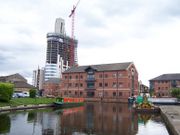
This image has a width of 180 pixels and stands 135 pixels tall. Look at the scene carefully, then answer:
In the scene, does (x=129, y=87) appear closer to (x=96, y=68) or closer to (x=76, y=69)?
(x=96, y=68)

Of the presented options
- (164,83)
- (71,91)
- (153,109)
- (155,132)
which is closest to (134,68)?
(164,83)

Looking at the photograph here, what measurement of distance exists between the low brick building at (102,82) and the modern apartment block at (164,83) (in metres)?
12.4

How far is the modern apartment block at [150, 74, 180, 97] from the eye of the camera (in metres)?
102

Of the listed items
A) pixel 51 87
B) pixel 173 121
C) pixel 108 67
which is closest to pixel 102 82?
pixel 108 67

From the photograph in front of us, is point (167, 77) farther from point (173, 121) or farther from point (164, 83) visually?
point (173, 121)

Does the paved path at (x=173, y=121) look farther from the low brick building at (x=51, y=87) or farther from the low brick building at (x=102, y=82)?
the low brick building at (x=51, y=87)

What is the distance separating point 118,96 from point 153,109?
4322cm

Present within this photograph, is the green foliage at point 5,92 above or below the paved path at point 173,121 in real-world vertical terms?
above

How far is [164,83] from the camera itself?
103688 mm

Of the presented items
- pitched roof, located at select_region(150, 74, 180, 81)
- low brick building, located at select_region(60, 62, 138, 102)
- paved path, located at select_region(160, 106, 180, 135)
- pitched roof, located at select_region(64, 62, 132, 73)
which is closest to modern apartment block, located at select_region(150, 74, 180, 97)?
pitched roof, located at select_region(150, 74, 180, 81)

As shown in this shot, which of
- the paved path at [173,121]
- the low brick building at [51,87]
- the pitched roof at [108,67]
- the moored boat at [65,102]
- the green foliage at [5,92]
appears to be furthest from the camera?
the low brick building at [51,87]

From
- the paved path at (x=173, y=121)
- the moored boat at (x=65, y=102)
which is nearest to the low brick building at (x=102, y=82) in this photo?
the moored boat at (x=65, y=102)

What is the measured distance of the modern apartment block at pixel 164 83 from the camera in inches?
4011

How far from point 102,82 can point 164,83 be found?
26.1 meters
